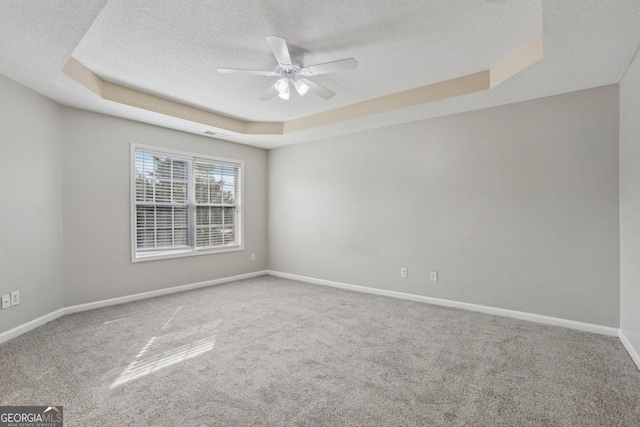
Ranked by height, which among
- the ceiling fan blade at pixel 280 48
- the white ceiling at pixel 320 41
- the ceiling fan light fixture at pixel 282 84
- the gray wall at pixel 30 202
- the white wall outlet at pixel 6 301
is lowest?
the white wall outlet at pixel 6 301

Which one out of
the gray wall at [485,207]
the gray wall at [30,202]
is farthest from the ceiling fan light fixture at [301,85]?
the gray wall at [30,202]

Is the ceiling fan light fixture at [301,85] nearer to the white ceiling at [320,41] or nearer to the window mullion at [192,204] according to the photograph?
the white ceiling at [320,41]

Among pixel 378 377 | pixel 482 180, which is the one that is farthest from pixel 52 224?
pixel 482 180

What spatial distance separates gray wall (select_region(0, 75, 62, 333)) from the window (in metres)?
0.85

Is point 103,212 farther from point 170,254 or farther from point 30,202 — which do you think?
point 170,254

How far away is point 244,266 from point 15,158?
11.2ft

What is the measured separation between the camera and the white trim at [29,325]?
2809mm

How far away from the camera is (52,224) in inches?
135

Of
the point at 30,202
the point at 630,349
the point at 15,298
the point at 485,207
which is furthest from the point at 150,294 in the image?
the point at 630,349

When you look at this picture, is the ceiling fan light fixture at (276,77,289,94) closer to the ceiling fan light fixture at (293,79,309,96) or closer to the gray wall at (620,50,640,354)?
the ceiling fan light fixture at (293,79,309,96)

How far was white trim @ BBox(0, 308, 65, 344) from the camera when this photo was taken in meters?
2.81

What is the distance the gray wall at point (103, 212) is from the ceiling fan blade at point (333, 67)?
281cm

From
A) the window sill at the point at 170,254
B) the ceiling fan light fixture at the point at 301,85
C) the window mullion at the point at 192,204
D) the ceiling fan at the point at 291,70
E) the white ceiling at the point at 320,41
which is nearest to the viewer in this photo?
the white ceiling at the point at 320,41

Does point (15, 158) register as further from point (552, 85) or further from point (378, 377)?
point (552, 85)
